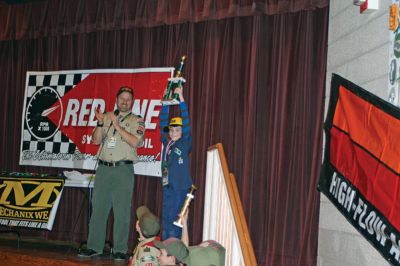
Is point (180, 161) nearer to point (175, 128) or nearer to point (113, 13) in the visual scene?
point (175, 128)

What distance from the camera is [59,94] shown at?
6.35 meters

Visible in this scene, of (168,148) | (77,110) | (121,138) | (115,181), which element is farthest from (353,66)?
(77,110)

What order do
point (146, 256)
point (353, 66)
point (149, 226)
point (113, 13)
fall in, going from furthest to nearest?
point (113, 13), point (353, 66), point (149, 226), point (146, 256)

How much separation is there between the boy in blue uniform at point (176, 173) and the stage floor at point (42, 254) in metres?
0.54

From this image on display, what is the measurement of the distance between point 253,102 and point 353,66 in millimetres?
1519

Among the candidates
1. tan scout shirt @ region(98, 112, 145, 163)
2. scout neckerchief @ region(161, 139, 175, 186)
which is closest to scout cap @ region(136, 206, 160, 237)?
scout neckerchief @ region(161, 139, 175, 186)

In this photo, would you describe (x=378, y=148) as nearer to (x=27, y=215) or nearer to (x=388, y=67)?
(x=388, y=67)

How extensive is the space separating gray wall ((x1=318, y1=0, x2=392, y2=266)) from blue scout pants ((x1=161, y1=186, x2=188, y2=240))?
122cm

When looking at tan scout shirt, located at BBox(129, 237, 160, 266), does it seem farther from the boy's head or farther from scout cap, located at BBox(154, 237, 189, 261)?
the boy's head

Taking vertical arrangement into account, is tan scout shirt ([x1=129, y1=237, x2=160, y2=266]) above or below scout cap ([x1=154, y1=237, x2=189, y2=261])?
below

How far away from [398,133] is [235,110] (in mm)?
2613

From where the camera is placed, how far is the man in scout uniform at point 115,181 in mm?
4855

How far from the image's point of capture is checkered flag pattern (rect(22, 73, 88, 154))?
6.20 m

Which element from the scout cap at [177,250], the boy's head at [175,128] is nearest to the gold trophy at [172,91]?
the boy's head at [175,128]
